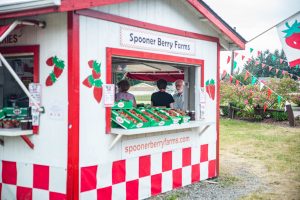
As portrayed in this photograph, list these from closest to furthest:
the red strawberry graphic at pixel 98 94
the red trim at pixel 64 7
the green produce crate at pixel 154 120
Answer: the red trim at pixel 64 7 → the red strawberry graphic at pixel 98 94 → the green produce crate at pixel 154 120

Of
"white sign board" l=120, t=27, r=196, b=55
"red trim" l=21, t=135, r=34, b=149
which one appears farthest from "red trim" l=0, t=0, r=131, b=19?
"red trim" l=21, t=135, r=34, b=149

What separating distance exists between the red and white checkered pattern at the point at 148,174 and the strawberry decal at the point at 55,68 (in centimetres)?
109

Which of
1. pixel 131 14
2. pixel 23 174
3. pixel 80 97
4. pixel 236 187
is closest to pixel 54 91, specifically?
pixel 80 97

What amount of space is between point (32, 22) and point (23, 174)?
1.84 metres

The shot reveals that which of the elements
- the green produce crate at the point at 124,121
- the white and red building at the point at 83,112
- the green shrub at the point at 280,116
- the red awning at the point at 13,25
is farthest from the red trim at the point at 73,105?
the green shrub at the point at 280,116

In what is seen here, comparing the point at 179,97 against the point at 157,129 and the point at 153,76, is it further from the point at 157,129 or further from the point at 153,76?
the point at 153,76

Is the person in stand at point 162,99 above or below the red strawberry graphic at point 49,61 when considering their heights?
below

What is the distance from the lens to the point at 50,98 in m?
4.60

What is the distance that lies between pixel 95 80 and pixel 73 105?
0.46 meters

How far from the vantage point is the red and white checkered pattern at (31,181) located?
15.1ft

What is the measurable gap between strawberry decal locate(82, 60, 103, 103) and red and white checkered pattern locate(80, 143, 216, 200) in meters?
0.88

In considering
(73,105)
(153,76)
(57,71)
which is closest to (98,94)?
(73,105)

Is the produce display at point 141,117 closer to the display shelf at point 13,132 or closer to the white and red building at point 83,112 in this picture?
the white and red building at point 83,112

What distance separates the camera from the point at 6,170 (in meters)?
4.95
